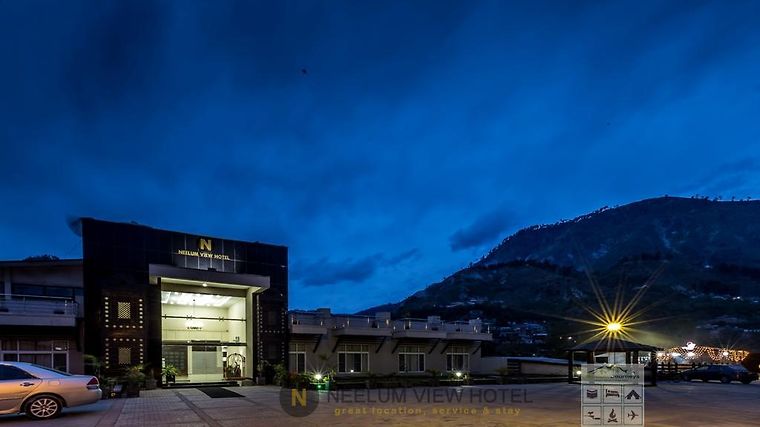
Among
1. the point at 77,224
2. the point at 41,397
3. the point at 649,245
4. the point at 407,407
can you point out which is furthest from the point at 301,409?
the point at 649,245

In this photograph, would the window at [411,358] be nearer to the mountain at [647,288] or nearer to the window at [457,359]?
the window at [457,359]

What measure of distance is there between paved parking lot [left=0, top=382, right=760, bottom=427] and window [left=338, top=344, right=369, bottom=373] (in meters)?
13.4

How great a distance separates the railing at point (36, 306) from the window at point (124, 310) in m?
1.75

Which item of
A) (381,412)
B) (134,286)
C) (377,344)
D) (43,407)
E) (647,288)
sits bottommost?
(647,288)

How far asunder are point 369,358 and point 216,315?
1022 cm

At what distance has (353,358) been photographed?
111 feet

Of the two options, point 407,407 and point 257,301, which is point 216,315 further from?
point 407,407

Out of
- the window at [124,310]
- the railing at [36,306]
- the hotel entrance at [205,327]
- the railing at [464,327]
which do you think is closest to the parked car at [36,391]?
the railing at [36,306]

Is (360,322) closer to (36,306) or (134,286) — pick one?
(134,286)

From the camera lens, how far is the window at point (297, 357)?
31.4 m

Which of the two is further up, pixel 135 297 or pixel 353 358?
pixel 135 297

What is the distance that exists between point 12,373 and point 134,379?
8446mm

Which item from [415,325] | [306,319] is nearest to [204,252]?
[306,319]

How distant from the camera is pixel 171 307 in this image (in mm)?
32875
